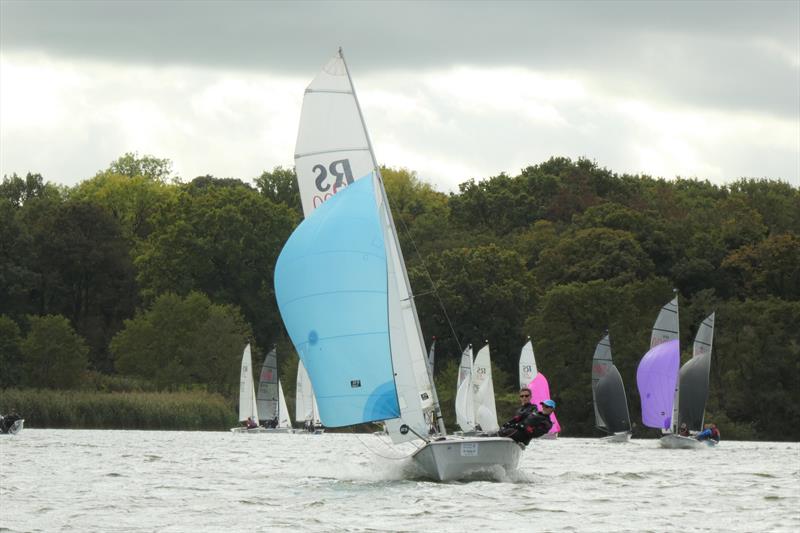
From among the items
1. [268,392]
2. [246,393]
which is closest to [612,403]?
[246,393]

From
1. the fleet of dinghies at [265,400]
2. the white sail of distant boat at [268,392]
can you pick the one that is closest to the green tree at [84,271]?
the white sail of distant boat at [268,392]

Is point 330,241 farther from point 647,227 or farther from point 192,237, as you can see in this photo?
point 192,237

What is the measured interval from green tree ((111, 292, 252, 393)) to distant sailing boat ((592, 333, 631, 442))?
76.7ft

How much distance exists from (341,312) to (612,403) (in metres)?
36.2

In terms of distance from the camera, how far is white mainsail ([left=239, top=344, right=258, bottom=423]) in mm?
72000

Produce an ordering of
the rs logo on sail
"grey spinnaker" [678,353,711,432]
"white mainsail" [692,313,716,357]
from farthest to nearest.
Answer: "white mainsail" [692,313,716,357] < "grey spinnaker" [678,353,711,432] < the rs logo on sail

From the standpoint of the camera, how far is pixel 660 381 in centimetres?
5553

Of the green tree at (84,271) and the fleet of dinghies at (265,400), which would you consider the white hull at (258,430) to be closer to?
the fleet of dinghies at (265,400)

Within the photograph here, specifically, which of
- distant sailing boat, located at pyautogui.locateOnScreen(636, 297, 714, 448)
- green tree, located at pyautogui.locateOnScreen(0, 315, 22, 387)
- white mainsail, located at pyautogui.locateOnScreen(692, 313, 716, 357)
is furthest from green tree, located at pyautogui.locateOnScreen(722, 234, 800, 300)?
green tree, located at pyautogui.locateOnScreen(0, 315, 22, 387)

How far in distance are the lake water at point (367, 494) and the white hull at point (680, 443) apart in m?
11.0

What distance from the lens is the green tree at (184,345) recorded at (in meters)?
80.3

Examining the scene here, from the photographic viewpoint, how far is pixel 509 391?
7794 centimetres

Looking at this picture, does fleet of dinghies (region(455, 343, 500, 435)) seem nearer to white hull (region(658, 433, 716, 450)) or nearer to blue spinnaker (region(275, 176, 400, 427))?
white hull (region(658, 433, 716, 450))

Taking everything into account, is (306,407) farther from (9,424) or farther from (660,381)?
(660,381)
